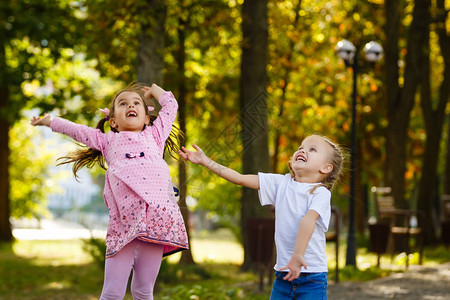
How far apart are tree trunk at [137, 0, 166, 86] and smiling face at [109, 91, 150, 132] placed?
450cm

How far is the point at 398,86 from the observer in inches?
570

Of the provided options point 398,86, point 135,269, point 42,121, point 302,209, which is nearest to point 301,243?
point 302,209

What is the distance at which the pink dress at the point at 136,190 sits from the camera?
4.10 metres

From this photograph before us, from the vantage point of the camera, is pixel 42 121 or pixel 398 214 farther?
pixel 398 214

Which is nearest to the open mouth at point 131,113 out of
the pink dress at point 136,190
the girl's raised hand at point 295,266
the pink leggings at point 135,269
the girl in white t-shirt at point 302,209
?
the pink dress at point 136,190

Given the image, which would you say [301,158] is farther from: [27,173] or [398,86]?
[27,173]

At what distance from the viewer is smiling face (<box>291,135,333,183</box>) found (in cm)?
392

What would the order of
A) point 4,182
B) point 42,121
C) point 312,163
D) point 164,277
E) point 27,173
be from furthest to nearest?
1. point 27,173
2. point 4,182
3. point 164,277
4. point 42,121
5. point 312,163

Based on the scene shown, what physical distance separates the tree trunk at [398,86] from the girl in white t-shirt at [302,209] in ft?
35.7

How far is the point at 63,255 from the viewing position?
17.8 metres

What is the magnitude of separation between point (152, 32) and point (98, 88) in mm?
7593

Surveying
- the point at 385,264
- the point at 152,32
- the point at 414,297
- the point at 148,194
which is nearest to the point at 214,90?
the point at 385,264

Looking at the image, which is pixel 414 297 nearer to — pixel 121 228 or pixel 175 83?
pixel 121 228

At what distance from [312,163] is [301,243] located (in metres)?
0.55
